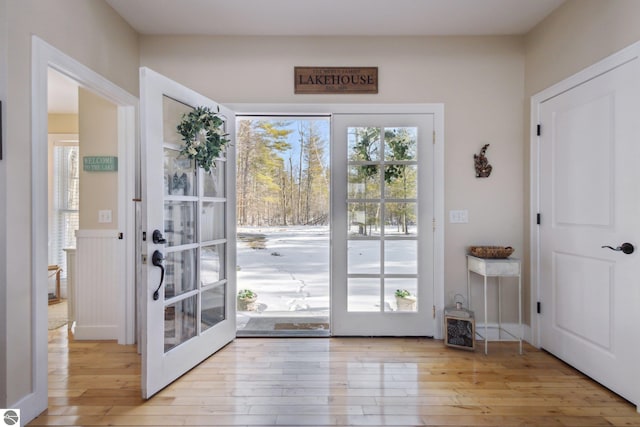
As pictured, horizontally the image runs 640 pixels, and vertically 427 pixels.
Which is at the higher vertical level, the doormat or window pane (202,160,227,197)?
window pane (202,160,227,197)

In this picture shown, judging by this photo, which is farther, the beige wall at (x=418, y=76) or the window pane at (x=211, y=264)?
the beige wall at (x=418, y=76)

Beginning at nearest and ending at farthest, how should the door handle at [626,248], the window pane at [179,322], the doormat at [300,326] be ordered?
the door handle at [626,248], the window pane at [179,322], the doormat at [300,326]

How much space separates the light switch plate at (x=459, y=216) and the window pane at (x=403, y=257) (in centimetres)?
38

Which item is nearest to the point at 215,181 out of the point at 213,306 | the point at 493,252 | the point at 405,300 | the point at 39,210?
the point at 213,306

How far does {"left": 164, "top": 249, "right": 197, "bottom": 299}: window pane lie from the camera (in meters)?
2.30

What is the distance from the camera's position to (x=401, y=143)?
3.04m

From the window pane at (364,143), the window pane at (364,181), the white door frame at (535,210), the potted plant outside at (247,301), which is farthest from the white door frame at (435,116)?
the potted plant outside at (247,301)

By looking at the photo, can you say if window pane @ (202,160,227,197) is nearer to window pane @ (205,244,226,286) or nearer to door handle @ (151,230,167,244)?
window pane @ (205,244,226,286)

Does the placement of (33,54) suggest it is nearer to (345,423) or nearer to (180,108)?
(180,108)

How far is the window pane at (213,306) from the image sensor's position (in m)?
2.65

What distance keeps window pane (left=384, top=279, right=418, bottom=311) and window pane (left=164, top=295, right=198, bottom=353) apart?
1.61 m

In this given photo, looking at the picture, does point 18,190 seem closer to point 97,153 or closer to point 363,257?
point 97,153

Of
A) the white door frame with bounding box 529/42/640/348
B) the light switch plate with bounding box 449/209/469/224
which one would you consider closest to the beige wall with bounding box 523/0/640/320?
the white door frame with bounding box 529/42/640/348

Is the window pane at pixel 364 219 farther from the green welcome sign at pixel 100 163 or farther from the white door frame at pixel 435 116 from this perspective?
the green welcome sign at pixel 100 163
